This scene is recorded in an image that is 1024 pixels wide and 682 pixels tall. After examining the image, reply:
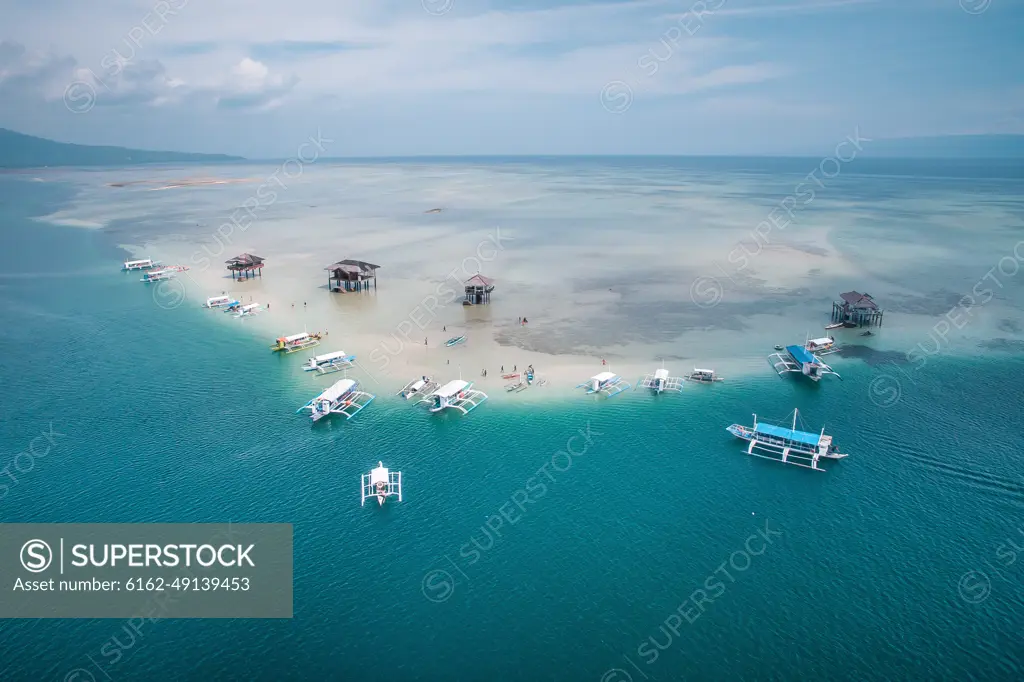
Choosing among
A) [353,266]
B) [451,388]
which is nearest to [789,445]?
[451,388]

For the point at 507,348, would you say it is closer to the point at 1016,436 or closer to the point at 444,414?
the point at 444,414

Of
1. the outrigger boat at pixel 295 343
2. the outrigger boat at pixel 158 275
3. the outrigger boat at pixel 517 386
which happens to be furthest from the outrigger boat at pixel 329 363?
the outrigger boat at pixel 158 275

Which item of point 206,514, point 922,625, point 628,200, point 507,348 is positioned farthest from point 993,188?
point 206,514

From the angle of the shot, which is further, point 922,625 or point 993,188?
point 993,188

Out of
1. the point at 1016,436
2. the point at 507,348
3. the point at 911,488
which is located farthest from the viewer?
the point at 507,348

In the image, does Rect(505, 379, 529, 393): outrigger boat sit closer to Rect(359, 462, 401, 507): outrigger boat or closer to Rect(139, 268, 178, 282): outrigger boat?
Rect(359, 462, 401, 507): outrigger boat
